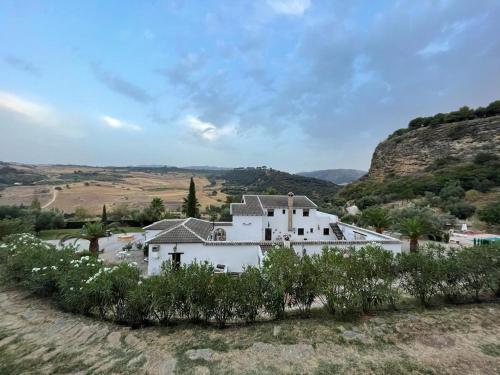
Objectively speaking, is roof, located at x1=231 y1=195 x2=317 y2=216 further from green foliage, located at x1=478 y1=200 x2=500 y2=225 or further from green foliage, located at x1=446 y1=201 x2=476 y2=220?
green foliage, located at x1=446 y1=201 x2=476 y2=220

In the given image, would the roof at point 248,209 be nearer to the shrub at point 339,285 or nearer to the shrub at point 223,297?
the shrub at point 339,285

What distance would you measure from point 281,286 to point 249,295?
1121 millimetres

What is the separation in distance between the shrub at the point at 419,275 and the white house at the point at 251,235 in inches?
299

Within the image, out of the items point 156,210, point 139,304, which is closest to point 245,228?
point 139,304

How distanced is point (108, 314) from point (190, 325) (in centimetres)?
318

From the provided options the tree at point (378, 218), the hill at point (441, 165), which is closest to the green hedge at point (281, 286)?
the tree at point (378, 218)

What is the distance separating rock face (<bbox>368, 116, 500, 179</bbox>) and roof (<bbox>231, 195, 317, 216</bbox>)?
149ft

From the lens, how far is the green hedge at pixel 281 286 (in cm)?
859

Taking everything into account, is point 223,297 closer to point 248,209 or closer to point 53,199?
point 248,209

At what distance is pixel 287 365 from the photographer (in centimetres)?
658

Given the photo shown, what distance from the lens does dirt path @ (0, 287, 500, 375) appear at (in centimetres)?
652

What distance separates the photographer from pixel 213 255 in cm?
1730

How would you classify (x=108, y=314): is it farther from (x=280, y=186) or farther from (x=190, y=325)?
(x=280, y=186)

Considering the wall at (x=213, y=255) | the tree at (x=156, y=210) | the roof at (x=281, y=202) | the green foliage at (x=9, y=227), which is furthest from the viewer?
the tree at (x=156, y=210)
